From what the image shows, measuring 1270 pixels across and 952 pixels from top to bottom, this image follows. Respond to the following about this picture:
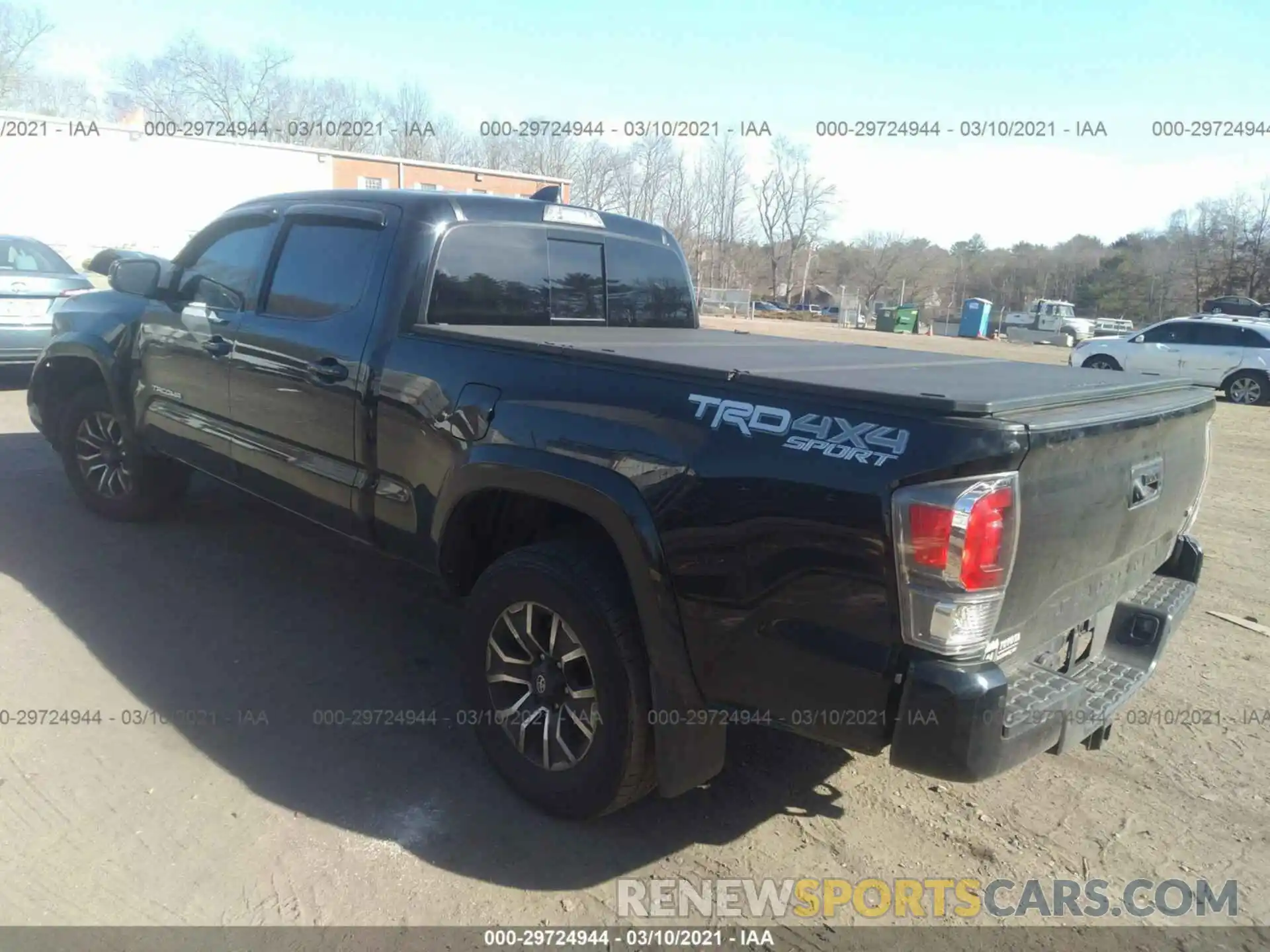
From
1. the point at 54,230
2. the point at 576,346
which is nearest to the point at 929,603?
the point at 576,346

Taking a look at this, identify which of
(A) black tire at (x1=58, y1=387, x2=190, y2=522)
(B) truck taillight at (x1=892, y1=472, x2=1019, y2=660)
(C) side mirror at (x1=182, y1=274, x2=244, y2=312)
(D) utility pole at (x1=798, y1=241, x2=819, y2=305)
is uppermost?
(D) utility pole at (x1=798, y1=241, x2=819, y2=305)

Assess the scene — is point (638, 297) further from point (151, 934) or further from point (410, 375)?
A: point (151, 934)

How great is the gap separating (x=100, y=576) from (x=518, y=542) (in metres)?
2.83

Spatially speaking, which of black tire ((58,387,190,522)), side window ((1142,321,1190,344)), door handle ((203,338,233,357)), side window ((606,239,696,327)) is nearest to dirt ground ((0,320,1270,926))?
black tire ((58,387,190,522))

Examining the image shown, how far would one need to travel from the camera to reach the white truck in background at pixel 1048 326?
47.4 m

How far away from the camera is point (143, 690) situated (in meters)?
3.76

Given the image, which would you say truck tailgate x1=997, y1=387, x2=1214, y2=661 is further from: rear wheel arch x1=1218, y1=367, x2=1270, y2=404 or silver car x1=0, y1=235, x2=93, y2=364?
rear wheel arch x1=1218, y1=367, x2=1270, y2=404

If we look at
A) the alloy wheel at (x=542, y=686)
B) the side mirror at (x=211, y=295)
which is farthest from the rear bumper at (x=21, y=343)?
the alloy wheel at (x=542, y=686)

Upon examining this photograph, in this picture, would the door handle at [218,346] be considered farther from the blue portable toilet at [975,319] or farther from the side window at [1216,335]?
the blue portable toilet at [975,319]

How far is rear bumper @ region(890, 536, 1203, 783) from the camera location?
7.08 ft

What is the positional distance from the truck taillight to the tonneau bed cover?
20 cm

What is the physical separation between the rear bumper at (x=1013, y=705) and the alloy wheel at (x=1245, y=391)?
17.0 m

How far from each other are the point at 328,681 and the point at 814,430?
2613 millimetres

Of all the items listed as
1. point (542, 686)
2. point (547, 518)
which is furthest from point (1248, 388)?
point (542, 686)
